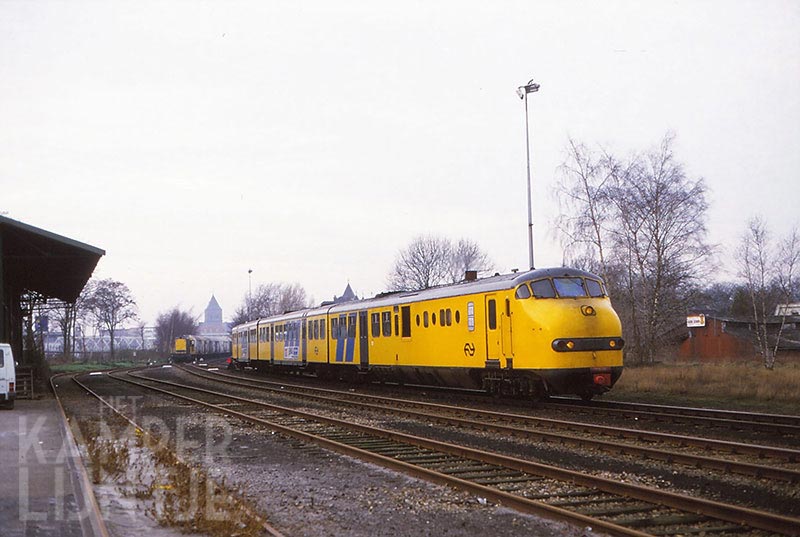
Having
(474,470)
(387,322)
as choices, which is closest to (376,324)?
(387,322)

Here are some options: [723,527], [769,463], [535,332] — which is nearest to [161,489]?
[723,527]

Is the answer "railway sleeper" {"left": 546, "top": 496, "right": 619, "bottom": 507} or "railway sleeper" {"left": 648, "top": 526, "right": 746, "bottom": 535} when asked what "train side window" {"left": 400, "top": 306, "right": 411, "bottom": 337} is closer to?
"railway sleeper" {"left": 546, "top": 496, "right": 619, "bottom": 507}

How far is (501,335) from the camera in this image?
18438 millimetres

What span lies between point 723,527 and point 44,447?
1037 centimetres

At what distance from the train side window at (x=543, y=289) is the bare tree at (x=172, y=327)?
Result: 111 meters

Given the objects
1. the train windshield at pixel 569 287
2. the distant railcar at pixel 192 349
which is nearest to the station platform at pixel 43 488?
the train windshield at pixel 569 287

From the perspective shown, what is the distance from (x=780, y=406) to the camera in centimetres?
1797

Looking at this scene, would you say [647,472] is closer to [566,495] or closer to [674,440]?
[566,495]

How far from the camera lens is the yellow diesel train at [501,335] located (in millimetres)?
17172

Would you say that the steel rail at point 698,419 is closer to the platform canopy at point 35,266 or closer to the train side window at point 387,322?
the train side window at point 387,322

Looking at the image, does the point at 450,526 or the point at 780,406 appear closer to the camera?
the point at 450,526

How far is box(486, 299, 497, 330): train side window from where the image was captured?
18719 mm

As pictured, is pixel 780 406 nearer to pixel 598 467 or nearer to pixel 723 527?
pixel 598 467

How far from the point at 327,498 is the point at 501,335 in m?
9.93
